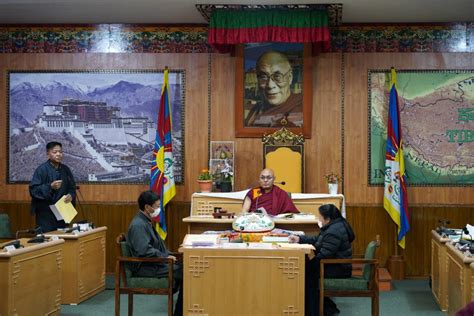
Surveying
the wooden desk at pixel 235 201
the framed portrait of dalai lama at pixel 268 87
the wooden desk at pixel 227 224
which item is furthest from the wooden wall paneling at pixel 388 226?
the wooden desk at pixel 227 224

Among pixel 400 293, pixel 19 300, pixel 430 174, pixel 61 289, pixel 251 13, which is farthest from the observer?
pixel 430 174

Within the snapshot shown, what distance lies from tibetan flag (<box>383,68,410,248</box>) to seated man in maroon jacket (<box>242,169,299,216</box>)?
1615mm

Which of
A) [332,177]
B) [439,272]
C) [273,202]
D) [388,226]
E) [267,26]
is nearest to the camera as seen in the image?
[439,272]

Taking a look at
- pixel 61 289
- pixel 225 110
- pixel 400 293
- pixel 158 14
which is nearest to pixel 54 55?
pixel 158 14

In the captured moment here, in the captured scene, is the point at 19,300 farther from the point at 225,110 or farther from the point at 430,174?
the point at 430,174

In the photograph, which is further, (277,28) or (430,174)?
(430,174)

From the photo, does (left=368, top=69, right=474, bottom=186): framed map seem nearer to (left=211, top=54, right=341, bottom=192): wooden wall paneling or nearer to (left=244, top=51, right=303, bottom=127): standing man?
(left=211, top=54, right=341, bottom=192): wooden wall paneling

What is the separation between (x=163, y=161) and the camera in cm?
991

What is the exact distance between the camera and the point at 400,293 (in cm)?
881

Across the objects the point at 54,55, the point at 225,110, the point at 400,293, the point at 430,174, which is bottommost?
the point at 400,293

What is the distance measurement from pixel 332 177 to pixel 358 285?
12.1ft

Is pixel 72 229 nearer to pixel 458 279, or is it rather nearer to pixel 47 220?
pixel 47 220

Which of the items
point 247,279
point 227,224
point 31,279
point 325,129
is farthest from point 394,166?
point 31,279

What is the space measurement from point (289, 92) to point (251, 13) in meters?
1.40
